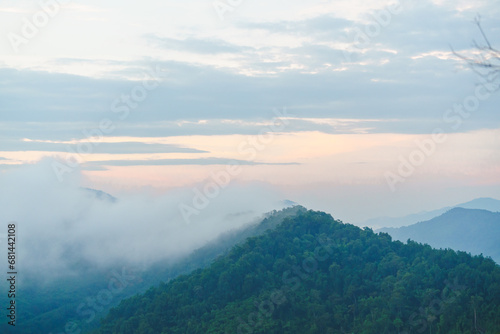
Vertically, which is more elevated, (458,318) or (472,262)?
(472,262)

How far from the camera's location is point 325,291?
55.7m

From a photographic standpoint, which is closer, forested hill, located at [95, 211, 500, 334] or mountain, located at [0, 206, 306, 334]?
forested hill, located at [95, 211, 500, 334]

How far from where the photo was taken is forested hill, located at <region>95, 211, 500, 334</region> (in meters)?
47.9

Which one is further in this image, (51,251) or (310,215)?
(51,251)

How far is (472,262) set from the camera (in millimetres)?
53906

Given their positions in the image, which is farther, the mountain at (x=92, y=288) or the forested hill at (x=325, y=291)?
the mountain at (x=92, y=288)

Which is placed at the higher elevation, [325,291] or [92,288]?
[325,291]

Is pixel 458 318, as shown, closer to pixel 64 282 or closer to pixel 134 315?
pixel 134 315

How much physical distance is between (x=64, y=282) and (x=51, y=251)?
29.7 metres

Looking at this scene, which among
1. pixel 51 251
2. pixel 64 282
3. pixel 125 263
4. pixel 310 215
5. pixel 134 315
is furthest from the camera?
pixel 51 251

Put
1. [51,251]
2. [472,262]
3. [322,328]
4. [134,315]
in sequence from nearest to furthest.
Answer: [322,328], [472,262], [134,315], [51,251]

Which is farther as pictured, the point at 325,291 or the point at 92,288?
the point at 92,288

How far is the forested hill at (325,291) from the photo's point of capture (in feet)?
157

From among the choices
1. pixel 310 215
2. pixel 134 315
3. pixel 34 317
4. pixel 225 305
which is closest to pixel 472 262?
pixel 310 215
